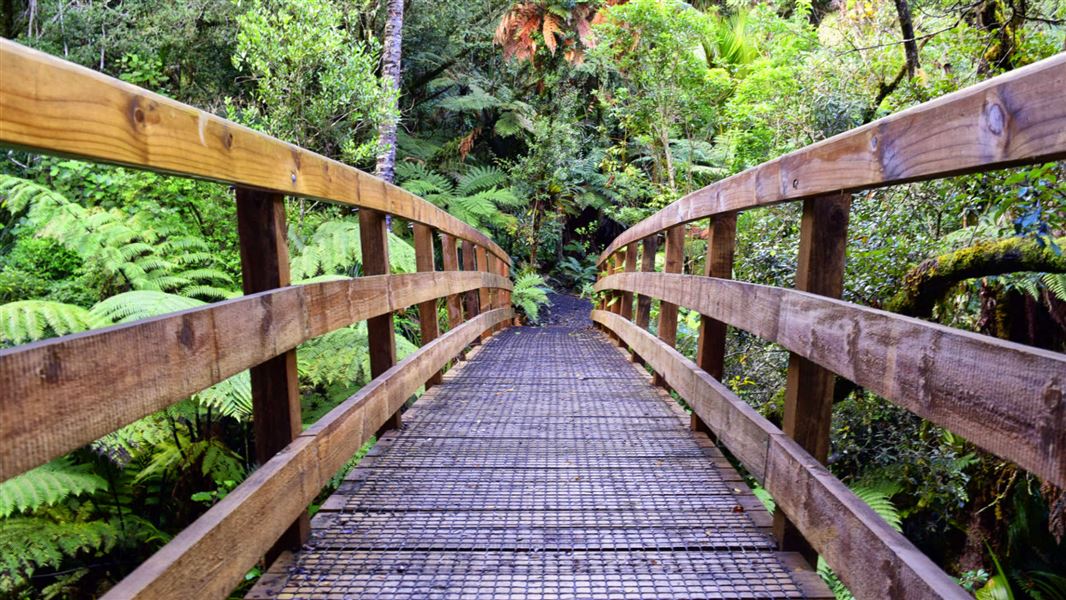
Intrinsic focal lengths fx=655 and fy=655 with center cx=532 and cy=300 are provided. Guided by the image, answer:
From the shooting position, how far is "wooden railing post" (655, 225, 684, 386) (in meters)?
3.89

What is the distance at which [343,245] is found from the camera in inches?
221

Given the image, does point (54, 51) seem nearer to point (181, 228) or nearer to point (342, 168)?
point (181, 228)

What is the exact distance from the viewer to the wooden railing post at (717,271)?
2781mm

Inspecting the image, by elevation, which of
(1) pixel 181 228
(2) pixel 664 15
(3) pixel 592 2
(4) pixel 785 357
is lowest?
(4) pixel 785 357

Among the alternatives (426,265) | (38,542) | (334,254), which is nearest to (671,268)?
(426,265)

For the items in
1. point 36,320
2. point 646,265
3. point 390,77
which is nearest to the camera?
point 36,320

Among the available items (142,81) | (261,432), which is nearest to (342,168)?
(261,432)

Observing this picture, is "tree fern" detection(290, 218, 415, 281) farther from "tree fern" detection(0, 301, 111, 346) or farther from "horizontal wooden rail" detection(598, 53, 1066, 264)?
"horizontal wooden rail" detection(598, 53, 1066, 264)

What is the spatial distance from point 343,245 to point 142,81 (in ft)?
18.5

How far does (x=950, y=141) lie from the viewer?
117 centimetres

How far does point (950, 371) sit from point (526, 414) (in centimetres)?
252

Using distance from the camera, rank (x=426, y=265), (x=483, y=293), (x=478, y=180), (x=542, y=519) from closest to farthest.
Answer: (x=542, y=519) → (x=426, y=265) → (x=483, y=293) → (x=478, y=180)

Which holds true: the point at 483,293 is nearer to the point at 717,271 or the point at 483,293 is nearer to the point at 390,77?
the point at 390,77

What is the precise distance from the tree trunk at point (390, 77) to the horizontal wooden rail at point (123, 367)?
6.81 meters
